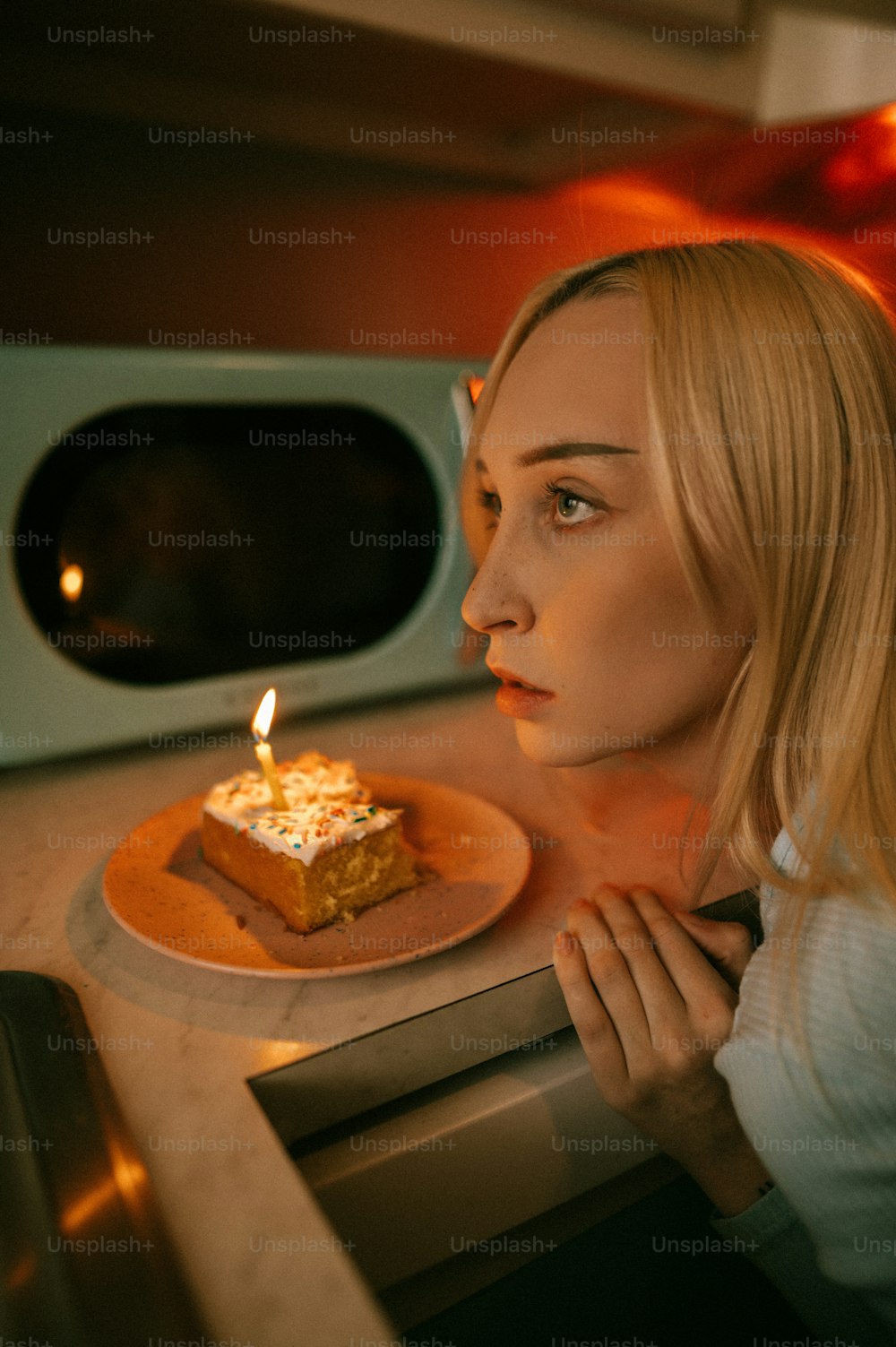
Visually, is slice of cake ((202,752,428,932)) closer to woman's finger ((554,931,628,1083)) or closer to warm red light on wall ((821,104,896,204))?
woman's finger ((554,931,628,1083))

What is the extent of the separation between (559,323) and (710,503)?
0.57 feet

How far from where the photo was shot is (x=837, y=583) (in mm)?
497

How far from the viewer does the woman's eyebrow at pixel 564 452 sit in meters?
0.49

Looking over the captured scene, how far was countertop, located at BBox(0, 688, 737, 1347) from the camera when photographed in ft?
1.03

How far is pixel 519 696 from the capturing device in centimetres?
54

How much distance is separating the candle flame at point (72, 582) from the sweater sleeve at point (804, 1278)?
2.13ft

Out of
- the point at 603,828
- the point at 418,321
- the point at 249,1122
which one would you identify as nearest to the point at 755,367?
the point at 603,828

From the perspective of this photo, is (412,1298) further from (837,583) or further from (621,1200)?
(837,583)

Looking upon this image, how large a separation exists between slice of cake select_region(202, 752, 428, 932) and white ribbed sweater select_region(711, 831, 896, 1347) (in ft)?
0.77

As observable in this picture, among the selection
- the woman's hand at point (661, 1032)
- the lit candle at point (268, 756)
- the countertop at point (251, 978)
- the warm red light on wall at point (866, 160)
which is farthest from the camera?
the warm red light on wall at point (866, 160)

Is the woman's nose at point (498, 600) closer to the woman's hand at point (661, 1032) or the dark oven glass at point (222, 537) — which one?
the woman's hand at point (661, 1032)

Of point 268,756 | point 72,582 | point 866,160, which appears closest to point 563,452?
point 268,756

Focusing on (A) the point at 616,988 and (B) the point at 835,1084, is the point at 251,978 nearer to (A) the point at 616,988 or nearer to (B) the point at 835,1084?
(A) the point at 616,988

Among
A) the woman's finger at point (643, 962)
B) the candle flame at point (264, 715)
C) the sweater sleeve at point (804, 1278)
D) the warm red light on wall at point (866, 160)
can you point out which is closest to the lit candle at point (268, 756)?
the candle flame at point (264, 715)
